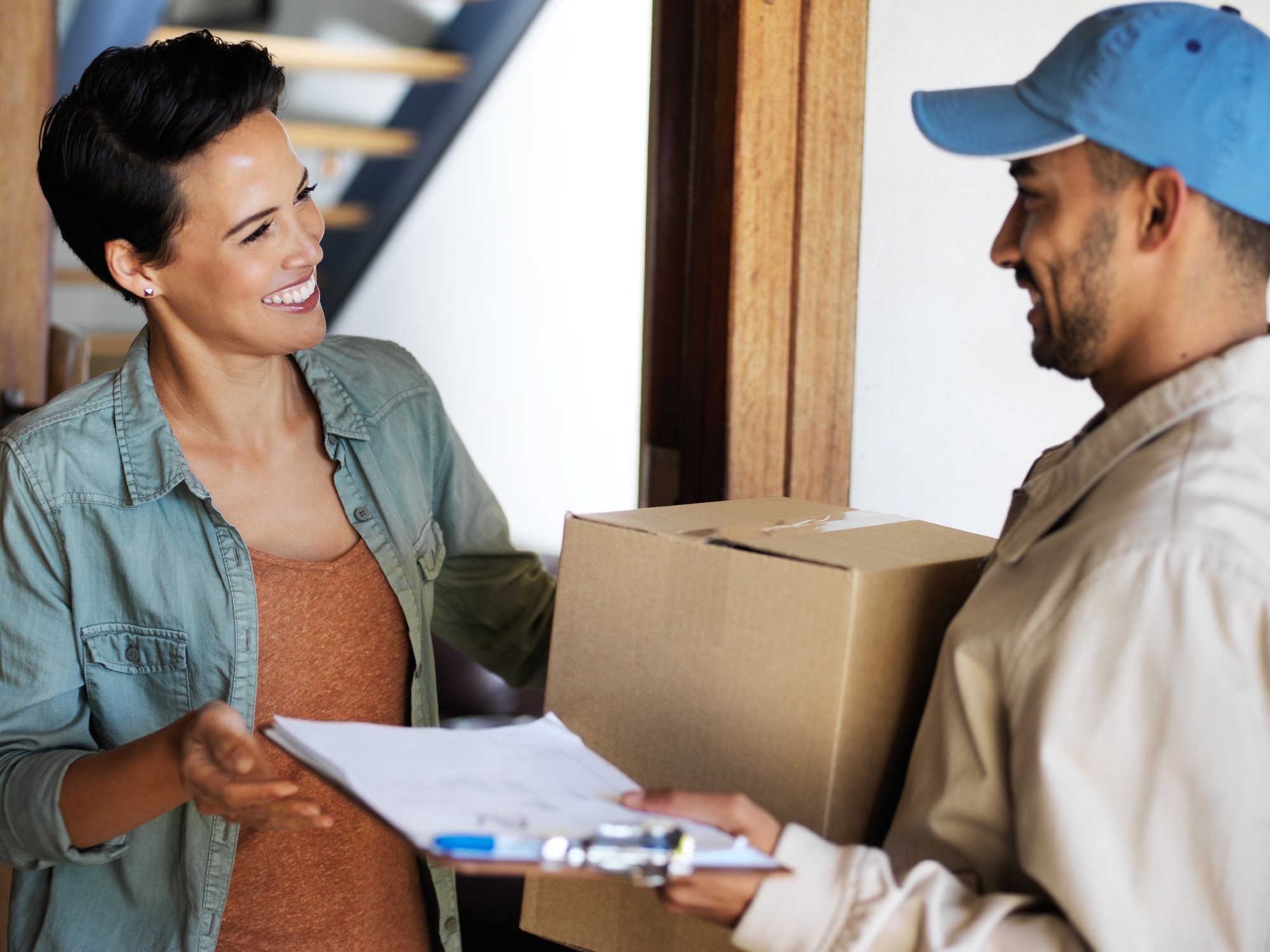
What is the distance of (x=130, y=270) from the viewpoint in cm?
120

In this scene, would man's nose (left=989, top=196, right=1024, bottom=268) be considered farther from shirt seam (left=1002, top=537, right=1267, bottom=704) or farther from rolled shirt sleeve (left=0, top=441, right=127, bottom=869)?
rolled shirt sleeve (left=0, top=441, right=127, bottom=869)

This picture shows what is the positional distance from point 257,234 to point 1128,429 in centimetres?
83

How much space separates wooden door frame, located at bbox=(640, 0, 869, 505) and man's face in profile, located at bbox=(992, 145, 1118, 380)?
558 millimetres

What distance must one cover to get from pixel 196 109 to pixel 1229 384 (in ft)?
3.03

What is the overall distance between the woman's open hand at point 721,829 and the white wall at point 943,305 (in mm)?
734

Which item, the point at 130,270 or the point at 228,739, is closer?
the point at 228,739

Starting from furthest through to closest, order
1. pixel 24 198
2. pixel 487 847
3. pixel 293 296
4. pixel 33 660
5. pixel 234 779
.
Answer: pixel 24 198 → pixel 293 296 → pixel 33 660 → pixel 234 779 → pixel 487 847

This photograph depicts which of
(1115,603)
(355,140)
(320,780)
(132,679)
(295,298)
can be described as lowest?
(320,780)

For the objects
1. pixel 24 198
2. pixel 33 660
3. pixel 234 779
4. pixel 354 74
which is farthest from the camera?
pixel 354 74

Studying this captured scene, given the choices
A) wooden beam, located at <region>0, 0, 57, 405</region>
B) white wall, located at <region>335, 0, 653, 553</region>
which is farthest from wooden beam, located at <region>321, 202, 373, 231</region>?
wooden beam, located at <region>0, 0, 57, 405</region>

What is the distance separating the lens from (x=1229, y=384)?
711 mm

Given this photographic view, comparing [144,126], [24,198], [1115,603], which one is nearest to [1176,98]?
[1115,603]

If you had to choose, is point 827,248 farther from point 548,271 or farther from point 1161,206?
point 548,271

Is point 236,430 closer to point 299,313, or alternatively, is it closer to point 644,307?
point 299,313
